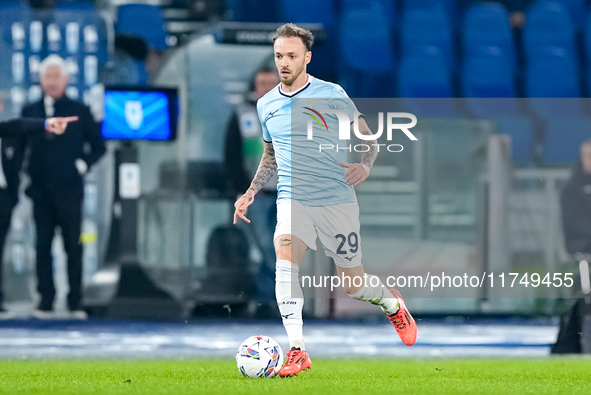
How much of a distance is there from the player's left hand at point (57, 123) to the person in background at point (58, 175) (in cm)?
4

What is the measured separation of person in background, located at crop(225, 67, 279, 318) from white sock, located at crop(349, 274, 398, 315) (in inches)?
82.3

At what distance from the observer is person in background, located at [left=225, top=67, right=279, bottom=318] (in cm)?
789

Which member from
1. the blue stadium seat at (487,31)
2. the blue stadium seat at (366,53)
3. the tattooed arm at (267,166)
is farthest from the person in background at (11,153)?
the blue stadium seat at (487,31)

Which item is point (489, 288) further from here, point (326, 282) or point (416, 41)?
point (416, 41)

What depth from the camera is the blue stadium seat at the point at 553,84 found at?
7949 mm

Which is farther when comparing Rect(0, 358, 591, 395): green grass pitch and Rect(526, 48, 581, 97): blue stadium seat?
Rect(526, 48, 581, 97): blue stadium seat

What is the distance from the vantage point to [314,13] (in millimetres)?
7973

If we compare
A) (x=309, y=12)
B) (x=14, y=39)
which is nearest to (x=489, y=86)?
(x=309, y=12)

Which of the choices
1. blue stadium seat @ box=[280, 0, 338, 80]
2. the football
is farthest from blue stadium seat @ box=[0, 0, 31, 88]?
the football

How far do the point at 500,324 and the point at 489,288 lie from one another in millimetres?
544

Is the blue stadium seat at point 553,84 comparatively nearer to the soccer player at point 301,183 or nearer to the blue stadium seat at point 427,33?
the blue stadium seat at point 427,33

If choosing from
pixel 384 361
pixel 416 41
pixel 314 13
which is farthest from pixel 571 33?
pixel 384 361

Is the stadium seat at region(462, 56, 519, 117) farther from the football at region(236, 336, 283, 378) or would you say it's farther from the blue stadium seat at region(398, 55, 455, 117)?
the football at region(236, 336, 283, 378)

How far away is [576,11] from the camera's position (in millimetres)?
8312
